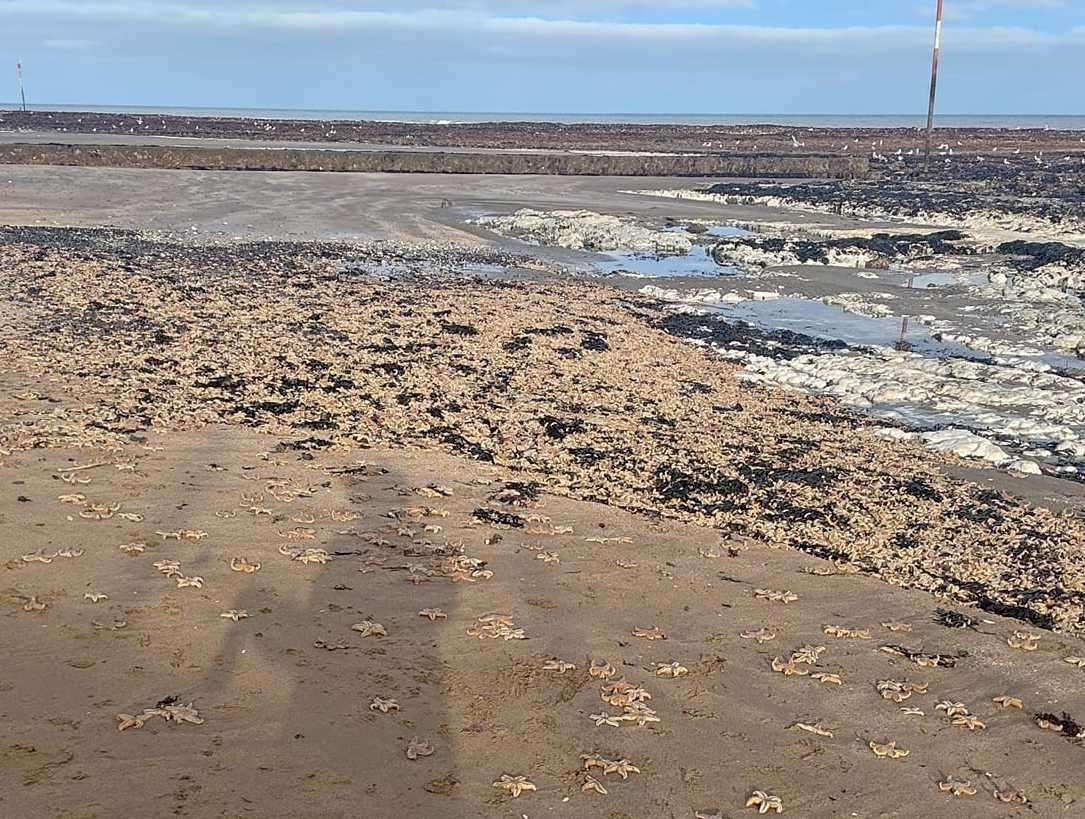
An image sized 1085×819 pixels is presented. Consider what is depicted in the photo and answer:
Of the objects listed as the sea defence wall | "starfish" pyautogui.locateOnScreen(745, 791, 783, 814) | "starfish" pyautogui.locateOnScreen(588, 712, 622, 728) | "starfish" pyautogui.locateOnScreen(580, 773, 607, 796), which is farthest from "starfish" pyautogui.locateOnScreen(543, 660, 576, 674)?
the sea defence wall

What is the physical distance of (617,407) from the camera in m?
8.97

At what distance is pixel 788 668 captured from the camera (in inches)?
187

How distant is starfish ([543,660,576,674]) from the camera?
15.0ft

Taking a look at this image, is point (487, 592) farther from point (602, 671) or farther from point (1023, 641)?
point (1023, 641)

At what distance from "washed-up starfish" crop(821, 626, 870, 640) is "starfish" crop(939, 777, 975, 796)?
4.01 feet

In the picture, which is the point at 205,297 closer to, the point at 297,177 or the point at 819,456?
the point at 819,456

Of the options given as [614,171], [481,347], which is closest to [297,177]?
[614,171]

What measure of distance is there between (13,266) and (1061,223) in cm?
2239

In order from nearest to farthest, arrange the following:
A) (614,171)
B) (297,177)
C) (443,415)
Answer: (443,415), (297,177), (614,171)

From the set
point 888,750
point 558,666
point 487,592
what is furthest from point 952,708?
point 487,592

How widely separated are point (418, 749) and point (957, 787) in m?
2.05

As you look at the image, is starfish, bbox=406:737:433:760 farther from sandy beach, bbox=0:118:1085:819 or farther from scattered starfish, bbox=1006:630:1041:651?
scattered starfish, bbox=1006:630:1041:651

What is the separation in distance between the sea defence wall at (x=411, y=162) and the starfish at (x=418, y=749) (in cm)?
3426

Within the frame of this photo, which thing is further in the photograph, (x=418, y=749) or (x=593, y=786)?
(x=418, y=749)
